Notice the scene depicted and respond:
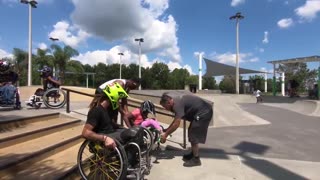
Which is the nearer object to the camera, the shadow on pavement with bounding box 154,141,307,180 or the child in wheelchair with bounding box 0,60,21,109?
the shadow on pavement with bounding box 154,141,307,180

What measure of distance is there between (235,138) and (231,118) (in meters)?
4.44

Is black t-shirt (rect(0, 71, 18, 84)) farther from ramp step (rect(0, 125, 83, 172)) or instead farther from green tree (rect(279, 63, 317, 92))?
green tree (rect(279, 63, 317, 92))

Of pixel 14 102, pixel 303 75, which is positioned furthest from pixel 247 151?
pixel 303 75

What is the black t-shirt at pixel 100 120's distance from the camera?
4645 millimetres

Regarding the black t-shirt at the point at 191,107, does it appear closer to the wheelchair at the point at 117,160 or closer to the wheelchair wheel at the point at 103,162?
the wheelchair at the point at 117,160

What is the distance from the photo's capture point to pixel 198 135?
259 inches

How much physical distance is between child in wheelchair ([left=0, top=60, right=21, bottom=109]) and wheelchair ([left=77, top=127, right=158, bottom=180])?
506cm

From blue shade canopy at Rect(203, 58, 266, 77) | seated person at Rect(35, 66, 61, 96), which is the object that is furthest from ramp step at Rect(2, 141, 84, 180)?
blue shade canopy at Rect(203, 58, 266, 77)

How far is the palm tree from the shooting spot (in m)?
53.0

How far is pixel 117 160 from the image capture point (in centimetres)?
455

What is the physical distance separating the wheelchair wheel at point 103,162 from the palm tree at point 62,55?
162 feet

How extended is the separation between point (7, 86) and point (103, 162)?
18.6ft

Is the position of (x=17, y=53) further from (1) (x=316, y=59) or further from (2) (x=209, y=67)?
(1) (x=316, y=59)

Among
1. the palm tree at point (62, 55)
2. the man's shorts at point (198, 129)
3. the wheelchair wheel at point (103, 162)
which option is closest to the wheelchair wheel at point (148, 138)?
the wheelchair wheel at point (103, 162)
